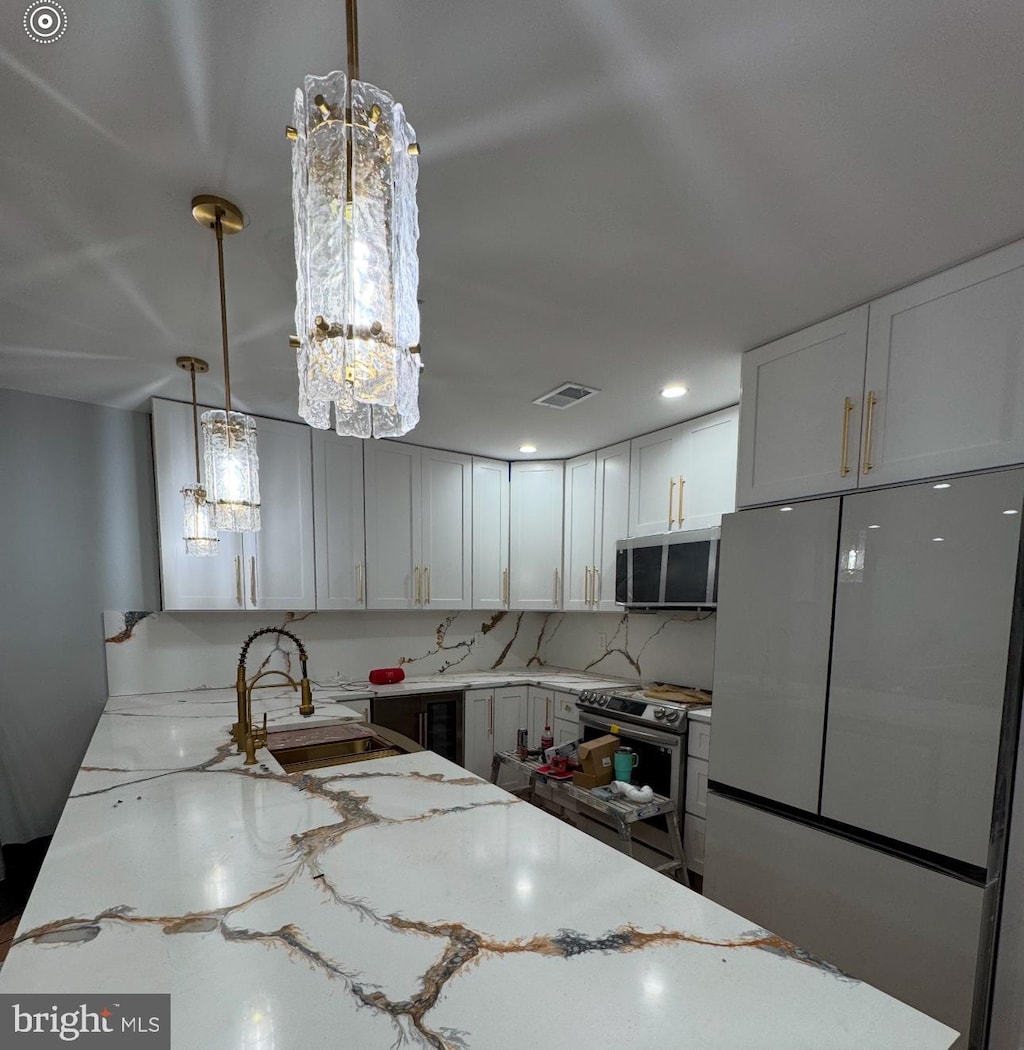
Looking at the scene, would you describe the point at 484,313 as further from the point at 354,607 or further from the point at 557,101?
the point at 354,607

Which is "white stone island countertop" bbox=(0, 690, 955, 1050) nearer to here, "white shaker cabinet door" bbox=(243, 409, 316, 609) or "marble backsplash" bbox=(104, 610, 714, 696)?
"white shaker cabinet door" bbox=(243, 409, 316, 609)

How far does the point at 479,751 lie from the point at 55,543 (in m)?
2.55

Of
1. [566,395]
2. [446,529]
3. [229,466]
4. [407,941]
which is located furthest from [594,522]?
[407,941]

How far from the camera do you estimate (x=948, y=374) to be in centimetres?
146

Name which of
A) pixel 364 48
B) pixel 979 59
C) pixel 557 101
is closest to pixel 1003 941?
pixel 979 59

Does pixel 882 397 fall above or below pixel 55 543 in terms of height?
above

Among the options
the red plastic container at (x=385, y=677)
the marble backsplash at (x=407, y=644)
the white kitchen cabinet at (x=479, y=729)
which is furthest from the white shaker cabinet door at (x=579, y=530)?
the red plastic container at (x=385, y=677)

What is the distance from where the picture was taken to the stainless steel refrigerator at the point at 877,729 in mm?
1295

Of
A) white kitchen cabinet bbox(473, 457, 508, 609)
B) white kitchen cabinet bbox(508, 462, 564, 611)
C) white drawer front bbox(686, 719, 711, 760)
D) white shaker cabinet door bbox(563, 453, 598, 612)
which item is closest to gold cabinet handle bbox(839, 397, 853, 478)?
white drawer front bbox(686, 719, 711, 760)

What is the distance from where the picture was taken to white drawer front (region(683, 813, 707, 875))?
7.74 feet

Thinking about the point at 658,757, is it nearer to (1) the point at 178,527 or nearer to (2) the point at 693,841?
(2) the point at 693,841

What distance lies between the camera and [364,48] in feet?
2.81

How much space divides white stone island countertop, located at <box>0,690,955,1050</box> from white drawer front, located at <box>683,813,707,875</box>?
1.60 m

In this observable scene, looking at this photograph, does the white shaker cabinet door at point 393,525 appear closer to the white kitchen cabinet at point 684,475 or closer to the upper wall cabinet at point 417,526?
the upper wall cabinet at point 417,526
